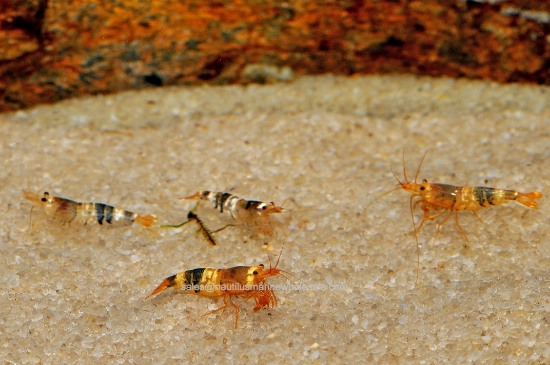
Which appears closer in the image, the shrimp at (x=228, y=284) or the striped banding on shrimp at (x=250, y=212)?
the shrimp at (x=228, y=284)

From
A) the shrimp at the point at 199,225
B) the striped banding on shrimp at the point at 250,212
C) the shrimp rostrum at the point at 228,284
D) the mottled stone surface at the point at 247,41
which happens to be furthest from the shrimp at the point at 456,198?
the mottled stone surface at the point at 247,41

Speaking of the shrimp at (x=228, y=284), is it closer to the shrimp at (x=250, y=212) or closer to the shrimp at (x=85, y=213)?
the shrimp at (x=250, y=212)

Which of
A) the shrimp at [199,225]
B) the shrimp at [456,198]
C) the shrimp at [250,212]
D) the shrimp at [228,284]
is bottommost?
the shrimp at [228,284]

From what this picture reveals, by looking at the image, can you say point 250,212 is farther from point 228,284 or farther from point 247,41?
point 247,41

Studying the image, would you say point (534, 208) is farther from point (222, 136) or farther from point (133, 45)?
point (133, 45)

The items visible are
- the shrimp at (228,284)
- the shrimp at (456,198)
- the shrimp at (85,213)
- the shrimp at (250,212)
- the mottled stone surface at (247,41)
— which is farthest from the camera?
the mottled stone surface at (247,41)

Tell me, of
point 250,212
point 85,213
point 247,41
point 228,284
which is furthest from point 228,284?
point 247,41

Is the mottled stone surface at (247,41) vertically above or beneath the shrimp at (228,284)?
above
